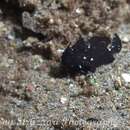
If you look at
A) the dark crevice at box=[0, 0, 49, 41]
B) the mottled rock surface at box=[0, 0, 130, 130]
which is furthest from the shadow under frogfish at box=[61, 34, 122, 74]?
the dark crevice at box=[0, 0, 49, 41]

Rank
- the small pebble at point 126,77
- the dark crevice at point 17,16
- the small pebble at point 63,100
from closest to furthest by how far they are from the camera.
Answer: the small pebble at point 63,100
the small pebble at point 126,77
the dark crevice at point 17,16

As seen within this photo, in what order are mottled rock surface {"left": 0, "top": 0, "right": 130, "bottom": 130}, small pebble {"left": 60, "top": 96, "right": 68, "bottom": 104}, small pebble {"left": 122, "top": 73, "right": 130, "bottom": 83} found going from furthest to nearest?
small pebble {"left": 122, "top": 73, "right": 130, "bottom": 83} < small pebble {"left": 60, "top": 96, "right": 68, "bottom": 104} < mottled rock surface {"left": 0, "top": 0, "right": 130, "bottom": 130}

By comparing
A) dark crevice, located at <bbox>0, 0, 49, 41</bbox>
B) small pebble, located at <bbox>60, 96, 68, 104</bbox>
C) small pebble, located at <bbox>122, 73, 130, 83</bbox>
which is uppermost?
dark crevice, located at <bbox>0, 0, 49, 41</bbox>

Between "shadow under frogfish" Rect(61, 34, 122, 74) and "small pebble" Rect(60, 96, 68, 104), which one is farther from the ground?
"shadow under frogfish" Rect(61, 34, 122, 74)

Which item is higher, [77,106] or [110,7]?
[110,7]

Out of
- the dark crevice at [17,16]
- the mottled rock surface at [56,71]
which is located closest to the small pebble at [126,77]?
the mottled rock surface at [56,71]

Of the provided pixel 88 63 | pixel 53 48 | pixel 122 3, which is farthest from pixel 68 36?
pixel 122 3

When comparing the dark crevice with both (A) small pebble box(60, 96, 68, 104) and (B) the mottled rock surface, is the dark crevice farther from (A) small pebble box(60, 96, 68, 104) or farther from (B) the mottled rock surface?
(A) small pebble box(60, 96, 68, 104)

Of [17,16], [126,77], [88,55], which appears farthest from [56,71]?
[17,16]

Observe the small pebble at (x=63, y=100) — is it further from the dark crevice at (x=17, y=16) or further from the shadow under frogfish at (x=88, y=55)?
the dark crevice at (x=17, y=16)

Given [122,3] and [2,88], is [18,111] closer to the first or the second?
[2,88]

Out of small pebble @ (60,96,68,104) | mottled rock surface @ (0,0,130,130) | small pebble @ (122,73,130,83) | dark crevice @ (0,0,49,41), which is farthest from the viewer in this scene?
dark crevice @ (0,0,49,41)
